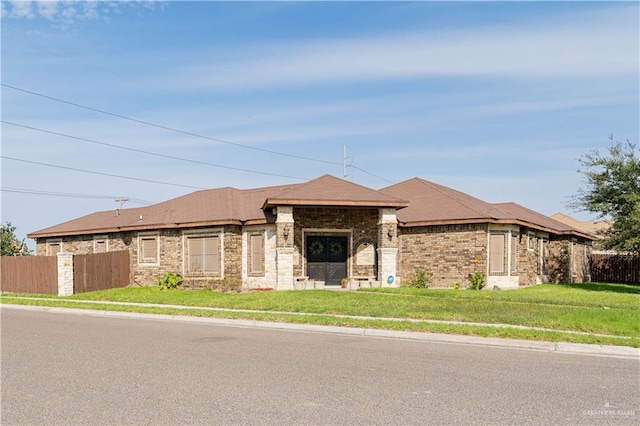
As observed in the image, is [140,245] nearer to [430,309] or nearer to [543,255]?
[430,309]

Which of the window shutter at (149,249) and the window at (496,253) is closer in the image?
the window at (496,253)

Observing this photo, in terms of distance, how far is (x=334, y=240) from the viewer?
1056 inches

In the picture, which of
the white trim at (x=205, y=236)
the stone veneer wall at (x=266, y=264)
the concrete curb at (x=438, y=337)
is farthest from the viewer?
the white trim at (x=205, y=236)

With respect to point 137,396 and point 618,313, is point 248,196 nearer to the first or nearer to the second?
point 618,313

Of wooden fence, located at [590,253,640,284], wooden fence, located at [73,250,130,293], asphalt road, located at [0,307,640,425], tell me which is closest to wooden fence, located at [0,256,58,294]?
wooden fence, located at [73,250,130,293]

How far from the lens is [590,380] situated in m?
8.50

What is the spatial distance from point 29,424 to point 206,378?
260 cm

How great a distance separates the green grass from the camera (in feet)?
43.1

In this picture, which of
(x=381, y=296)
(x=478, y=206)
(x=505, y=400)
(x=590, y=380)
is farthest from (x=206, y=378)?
(x=478, y=206)

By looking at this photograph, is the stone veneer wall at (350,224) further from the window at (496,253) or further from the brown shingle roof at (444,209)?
the window at (496,253)

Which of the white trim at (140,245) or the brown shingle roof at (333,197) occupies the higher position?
the brown shingle roof at (333,197)

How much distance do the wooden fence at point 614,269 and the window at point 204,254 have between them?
27.7 meters

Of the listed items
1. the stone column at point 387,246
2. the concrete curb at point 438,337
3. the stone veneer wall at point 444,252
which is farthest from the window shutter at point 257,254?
the concrete curb at point 438,337

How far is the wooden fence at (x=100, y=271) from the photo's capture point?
2830cm
